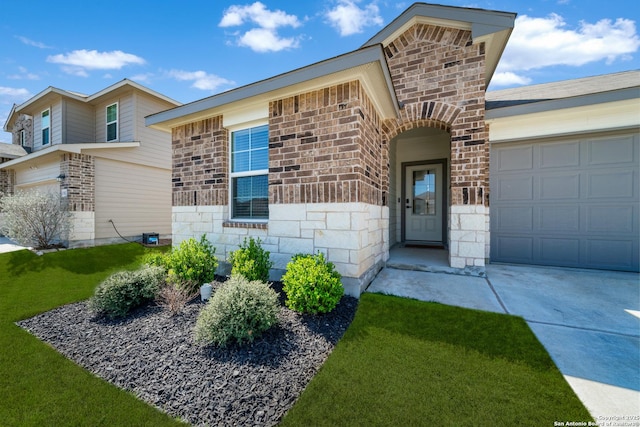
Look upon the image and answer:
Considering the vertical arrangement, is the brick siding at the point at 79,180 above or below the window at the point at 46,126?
below

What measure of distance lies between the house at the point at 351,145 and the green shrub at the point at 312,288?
62 cm

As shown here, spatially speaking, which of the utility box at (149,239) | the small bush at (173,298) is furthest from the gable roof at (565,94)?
the utility box at (149,239)

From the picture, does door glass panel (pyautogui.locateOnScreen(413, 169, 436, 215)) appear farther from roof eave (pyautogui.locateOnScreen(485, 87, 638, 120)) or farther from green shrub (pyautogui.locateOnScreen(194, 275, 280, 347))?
green shrub (pyautogui.locateOnScreen(194, 275, 280, 347))

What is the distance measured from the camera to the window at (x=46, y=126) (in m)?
10.8

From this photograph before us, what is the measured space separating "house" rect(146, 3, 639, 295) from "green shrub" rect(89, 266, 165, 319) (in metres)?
1.34

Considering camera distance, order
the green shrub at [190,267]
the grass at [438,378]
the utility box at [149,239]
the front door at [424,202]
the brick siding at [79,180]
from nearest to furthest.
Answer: the grass at [438,378]
the green shrub at [190,267]
the front door at [424,202]
the brick siding at [79,180]
the utility box at [149,239]

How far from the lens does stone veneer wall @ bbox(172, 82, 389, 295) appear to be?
141 inches

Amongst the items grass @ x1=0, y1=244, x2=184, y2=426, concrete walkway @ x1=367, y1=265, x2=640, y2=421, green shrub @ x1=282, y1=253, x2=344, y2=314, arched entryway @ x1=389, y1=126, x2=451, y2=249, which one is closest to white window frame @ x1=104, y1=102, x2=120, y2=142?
grass @ x1=0, y1=244, x2=184, y2=426

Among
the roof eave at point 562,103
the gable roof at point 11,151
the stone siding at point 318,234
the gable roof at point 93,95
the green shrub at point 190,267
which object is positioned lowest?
the green shrub at point 190,267

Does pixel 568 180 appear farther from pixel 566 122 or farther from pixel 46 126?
pixel 46 126

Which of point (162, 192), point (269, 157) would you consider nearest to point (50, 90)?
point (162, 192)

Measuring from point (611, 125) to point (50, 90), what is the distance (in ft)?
56.5

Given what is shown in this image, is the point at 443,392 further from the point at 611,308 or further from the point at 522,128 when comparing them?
the point at 522,128

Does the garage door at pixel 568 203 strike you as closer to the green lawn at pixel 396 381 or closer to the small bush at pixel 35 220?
the green lawn at pixel 396 381
